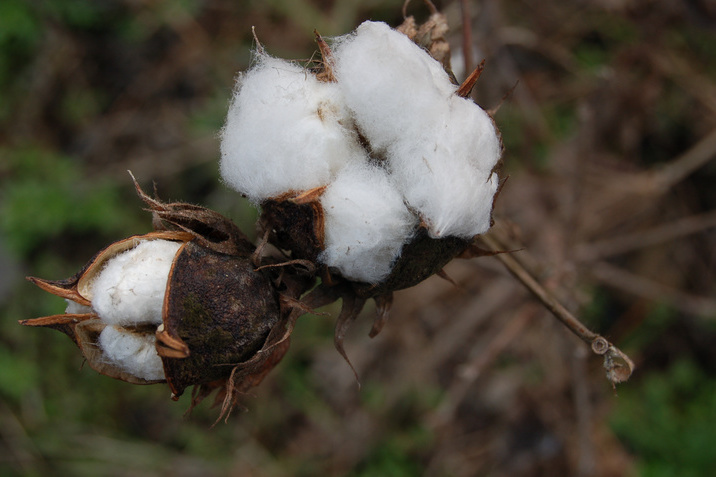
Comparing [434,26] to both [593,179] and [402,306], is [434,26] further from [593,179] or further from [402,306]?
[402,306]

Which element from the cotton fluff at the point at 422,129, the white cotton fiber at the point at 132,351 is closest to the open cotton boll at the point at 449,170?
the cotton fluff at the point at 422,129

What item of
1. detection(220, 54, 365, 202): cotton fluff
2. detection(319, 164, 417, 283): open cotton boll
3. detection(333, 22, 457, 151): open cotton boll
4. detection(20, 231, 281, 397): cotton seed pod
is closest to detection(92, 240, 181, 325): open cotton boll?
detection(20, 231, 281, 397): cotton seed pod

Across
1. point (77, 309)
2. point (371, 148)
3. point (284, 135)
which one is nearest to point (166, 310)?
point (77, 309)

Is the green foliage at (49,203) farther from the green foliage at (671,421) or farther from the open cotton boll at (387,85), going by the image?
the green foliage at (671,421)

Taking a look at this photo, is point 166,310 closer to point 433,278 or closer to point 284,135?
point 284,135

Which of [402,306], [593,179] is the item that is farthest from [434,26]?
[402,306]

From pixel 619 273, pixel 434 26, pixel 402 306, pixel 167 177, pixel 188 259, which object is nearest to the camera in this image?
pixel 188 259

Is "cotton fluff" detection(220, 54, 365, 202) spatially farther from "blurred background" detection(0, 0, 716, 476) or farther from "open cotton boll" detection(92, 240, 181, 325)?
"blurred background" detection(0, 0, 716, 476)
